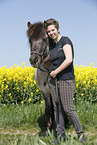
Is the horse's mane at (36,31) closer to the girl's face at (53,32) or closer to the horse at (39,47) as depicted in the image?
the horse at (39,47)

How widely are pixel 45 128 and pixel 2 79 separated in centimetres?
342

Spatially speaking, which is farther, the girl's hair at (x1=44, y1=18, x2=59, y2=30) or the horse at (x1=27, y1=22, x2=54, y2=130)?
the girl's hair at (x1=44, y1=18, x2=59, y2=30)

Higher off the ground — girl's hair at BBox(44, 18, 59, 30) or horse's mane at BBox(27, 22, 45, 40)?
girl's hair at BBox(44, 18, 59, 30)

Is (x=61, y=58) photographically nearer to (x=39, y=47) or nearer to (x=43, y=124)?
(x=39, y=47)

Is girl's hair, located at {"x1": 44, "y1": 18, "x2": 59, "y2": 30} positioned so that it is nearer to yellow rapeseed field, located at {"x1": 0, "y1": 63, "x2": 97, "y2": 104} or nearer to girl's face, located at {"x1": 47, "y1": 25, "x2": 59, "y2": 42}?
girl's face, located at {"x1": 47, "y1": 25, "x2": 59, "y2": 42}

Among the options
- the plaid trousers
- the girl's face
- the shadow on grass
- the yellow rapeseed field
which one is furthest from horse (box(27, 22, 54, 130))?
the yellow rapeseed field

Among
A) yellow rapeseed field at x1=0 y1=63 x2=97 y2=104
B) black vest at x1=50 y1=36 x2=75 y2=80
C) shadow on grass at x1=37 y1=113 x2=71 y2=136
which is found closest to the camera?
black vest at x1=50 y1=36 x2=75 y2=80

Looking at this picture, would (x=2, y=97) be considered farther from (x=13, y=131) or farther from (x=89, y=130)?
(x=89, y=130)

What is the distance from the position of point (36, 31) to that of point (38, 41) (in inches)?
7.6

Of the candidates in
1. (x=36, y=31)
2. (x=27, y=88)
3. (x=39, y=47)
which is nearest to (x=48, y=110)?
(x=39, y=47)

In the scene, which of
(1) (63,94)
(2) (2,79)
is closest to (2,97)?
(2) (2,79)

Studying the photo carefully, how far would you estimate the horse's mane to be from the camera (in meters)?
3.20

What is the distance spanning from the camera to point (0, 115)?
201 inches

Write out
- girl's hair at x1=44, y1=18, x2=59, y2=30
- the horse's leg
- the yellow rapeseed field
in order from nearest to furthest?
girl's hair at x1=44, y1=18, x2=59, y2=30 < the horse's leg < the yellow rapeseed field
